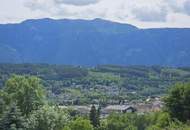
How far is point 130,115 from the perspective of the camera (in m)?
104

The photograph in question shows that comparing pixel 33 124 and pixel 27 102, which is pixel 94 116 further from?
pixel 33 124

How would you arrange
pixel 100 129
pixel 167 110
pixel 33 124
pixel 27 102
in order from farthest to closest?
pixel 100 129 < pixel 27 102 < pixel 167 110 < pixel 33 124

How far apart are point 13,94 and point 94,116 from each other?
22804 mm

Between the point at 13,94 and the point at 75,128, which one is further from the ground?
the point at 13,94

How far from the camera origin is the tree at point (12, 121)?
42250 mm

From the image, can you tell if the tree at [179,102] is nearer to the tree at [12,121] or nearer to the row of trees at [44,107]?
the row of trees at [44,107]

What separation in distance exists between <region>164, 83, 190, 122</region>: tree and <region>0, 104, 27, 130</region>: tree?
54.9 ft

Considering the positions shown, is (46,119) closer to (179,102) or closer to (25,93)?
(25,93)


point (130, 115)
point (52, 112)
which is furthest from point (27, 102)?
point (130, 115)

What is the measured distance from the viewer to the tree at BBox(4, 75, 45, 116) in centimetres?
5962

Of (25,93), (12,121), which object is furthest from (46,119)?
(12,121)

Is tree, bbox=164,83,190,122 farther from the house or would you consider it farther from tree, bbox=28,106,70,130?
the house

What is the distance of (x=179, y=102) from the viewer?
5475cm

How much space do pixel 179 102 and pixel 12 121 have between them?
18.8 m
